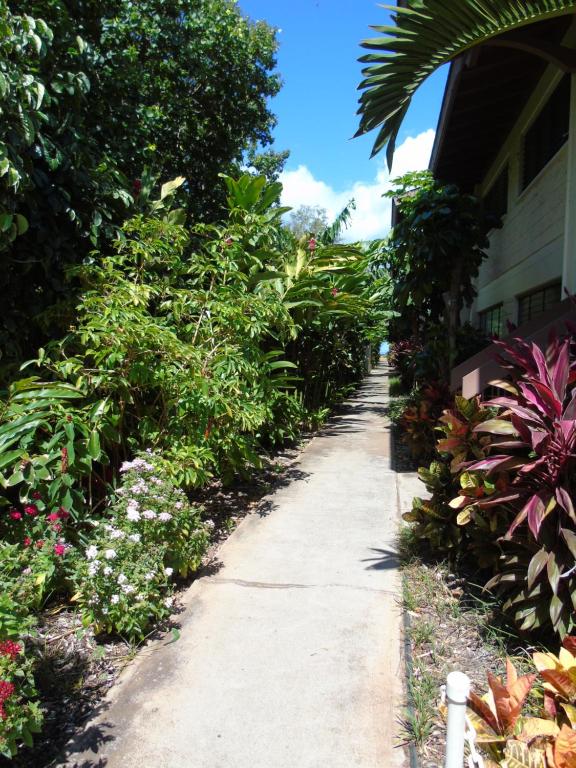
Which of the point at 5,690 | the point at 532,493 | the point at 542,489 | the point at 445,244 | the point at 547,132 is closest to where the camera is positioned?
the point at 5,690

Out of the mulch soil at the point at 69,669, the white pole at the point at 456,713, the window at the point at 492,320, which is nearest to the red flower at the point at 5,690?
the mulch soil at the point at 69,669

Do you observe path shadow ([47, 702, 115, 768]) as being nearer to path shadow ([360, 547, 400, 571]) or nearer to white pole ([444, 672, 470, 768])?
white pole ([444, 672, 470, 768])

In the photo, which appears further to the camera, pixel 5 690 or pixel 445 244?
pixel 445 244

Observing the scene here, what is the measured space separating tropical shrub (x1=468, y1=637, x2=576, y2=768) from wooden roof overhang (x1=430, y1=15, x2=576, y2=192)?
466 centimetres

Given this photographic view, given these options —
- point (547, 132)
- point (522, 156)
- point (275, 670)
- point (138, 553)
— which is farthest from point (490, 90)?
point (275, 670)

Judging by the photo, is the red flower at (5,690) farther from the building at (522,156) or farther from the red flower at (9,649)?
the building at (522,156)

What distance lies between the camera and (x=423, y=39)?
151 inches

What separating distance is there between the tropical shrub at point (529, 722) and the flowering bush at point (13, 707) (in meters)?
1.69

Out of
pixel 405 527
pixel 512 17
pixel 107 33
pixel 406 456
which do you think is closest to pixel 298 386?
pixel 406 456

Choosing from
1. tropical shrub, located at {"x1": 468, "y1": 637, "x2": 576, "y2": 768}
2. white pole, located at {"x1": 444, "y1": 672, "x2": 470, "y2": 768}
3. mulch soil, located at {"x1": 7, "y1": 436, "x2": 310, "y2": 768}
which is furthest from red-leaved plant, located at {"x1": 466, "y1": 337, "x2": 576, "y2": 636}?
mulch soil, located at {"x1": 7, "y1": 436, "x2": 310, "y2": 768}

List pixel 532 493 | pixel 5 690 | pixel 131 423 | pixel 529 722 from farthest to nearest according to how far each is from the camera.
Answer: pixel 131 423
pixel 532 493
pixel 529 722
pixel 5 690

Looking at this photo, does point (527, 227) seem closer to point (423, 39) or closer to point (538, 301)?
point (538, 301)

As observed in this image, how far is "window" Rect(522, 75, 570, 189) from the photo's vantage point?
20.2 ft

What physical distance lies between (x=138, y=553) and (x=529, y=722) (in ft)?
7.31
